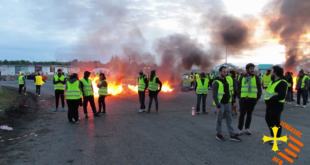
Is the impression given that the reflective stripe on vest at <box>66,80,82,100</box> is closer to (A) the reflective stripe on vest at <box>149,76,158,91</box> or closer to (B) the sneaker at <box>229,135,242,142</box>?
(A) the reflective stripe on vest at <box>149,76,158,91</box>

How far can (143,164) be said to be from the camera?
11.0 feet

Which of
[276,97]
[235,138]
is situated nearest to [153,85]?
[235,138]

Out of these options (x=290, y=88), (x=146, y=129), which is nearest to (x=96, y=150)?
(x=146, y=129)

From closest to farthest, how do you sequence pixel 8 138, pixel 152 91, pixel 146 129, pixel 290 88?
pixel 8 138 → pixel 146 129 → pixel 152 91 → pixel 290 88

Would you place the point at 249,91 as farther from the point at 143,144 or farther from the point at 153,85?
the point at 153,85

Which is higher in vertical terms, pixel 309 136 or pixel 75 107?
pixel 75 107

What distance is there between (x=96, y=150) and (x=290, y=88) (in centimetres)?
1072

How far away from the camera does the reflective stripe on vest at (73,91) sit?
6270 mm

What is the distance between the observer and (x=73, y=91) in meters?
6.31

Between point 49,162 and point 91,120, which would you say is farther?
point 91,120

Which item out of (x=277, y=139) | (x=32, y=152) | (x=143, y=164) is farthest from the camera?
(x=277, y=139)

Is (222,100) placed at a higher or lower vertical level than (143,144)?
higher

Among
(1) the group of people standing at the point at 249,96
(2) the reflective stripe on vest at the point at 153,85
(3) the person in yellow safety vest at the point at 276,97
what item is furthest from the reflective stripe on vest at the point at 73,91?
(3) the person in yellow safety vest at the point at 276,97

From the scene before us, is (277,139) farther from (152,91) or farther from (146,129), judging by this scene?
(152,91)
